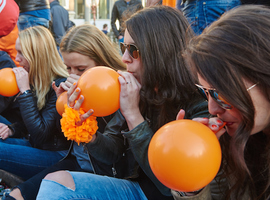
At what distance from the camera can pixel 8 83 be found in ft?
9.14

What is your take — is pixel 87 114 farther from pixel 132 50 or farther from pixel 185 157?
pixel 185 157

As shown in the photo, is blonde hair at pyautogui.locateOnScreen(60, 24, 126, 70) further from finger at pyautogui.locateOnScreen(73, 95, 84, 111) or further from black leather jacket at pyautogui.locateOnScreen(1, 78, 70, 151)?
finger at pyautogui.locateOnScreen(73, 95, 84, 111)

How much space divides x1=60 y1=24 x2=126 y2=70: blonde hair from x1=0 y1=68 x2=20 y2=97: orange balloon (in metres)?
0.62

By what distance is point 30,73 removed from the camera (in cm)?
308

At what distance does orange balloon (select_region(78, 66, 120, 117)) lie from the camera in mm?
1648

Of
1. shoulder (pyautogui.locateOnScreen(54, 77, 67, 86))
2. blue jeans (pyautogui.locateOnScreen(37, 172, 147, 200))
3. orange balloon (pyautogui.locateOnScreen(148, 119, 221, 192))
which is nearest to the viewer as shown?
orange balloon (pyautogui.locateOnScreen(148, 119, 221, 192))

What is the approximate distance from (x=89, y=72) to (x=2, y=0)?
6.91 feet

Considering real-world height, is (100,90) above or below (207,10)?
below

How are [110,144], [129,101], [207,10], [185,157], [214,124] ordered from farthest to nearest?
[207,10] < [110,144] < [129,101] < [214,124] < [185,157]

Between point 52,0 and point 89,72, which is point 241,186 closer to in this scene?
point 89,72

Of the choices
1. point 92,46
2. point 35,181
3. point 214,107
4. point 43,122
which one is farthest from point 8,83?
point 214,107

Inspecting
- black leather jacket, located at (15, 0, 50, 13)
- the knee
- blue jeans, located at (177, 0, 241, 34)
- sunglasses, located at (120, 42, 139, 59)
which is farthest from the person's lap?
black leather jacket, located at (15, 0, 50, 13)

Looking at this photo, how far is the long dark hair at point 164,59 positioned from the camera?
180 centimetres

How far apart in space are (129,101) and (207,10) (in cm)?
148
